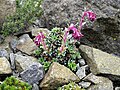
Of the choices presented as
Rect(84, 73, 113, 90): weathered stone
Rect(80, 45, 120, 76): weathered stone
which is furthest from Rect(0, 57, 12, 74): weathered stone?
Rect(80, 45, 120, 76): weathered stone

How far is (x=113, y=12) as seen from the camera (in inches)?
203

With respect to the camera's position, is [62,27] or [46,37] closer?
[46,37]

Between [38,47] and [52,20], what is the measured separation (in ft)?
2.31

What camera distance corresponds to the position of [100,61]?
15.4 feet

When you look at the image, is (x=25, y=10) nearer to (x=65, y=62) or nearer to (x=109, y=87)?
(x=65, y=62)

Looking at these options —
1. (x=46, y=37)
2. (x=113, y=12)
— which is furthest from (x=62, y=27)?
(x=113, y=12)

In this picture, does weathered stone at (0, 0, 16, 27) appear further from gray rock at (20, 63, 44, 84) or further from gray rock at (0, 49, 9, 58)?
gray rock at (20, 63, 44, 84)

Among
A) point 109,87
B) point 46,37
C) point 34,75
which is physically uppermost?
point 46,37

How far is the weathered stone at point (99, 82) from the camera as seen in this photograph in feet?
14.4

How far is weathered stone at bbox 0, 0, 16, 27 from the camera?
16.2 feet

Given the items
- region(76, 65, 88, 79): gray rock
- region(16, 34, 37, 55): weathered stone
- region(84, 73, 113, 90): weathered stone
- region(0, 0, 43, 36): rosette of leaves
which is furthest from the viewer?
region(0, 0, 43, 36): rosette of leaves

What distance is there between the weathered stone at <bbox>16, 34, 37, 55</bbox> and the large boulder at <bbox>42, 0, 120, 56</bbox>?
1.85ft

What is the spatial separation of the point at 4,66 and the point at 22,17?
3.73ft

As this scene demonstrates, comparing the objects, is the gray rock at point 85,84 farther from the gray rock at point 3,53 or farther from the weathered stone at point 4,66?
the gray rock at point 3,53
